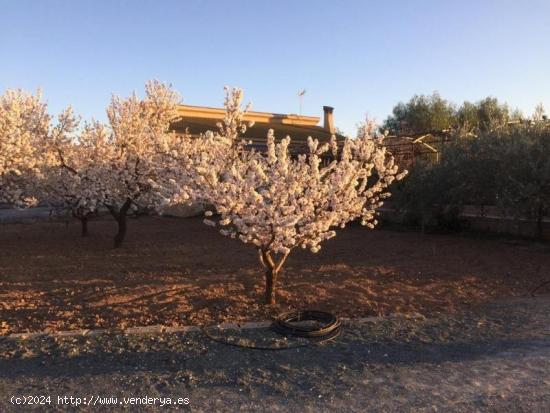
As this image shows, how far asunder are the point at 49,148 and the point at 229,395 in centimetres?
962

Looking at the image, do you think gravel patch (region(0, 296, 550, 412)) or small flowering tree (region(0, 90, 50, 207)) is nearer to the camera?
gravel patch (region(0, 296, 550, 412))

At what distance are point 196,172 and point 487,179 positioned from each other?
380 inches

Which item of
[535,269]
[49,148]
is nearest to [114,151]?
[49,148]

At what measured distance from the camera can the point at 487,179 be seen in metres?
14.0

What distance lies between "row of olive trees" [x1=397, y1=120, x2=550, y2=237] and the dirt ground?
1085 mm

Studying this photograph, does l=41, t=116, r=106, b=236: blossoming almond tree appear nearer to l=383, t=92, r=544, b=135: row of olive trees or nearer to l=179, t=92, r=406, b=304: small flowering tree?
l=179, t=92, r=406, b=304: small flowering tree

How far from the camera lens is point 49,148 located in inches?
485

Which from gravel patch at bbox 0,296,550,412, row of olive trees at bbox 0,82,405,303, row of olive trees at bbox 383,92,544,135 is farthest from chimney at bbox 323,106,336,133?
gravel patch at bbox 0,296,550,412

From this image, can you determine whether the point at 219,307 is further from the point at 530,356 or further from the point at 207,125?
the point at 207,125

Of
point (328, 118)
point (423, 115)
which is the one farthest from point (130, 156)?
point (423, 115)

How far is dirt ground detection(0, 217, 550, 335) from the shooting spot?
7383 mm

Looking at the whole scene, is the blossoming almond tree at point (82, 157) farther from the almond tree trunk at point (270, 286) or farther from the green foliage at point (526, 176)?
the green foliage at point (526, 176)

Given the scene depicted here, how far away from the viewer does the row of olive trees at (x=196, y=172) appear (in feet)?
22.7

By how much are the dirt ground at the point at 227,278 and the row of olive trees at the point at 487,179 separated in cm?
108
